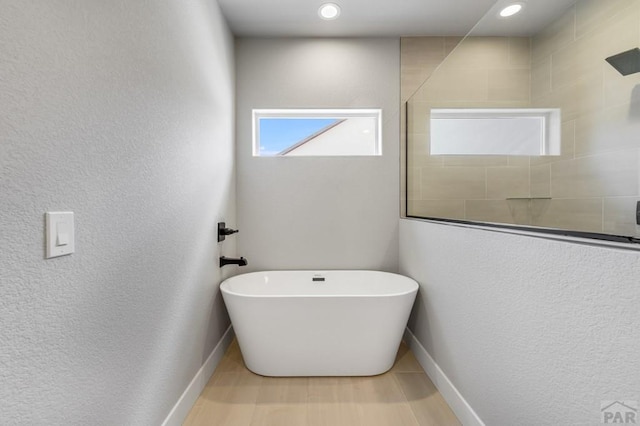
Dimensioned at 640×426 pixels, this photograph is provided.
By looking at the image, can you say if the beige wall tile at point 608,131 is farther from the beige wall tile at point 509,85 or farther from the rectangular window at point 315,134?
the rectangular window at point 315,134

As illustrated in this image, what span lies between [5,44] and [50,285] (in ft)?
1.77

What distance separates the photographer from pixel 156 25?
119 centimetres

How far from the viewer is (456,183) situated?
198 cm

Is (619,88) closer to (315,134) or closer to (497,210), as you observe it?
(497,210)

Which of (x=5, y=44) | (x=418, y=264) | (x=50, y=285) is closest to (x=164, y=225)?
(x=50, y=285)

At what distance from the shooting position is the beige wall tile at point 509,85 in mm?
1881

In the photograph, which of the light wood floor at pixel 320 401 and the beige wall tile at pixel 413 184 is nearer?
the light wood floor at pixel 320 401

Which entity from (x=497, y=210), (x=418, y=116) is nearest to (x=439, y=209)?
(x=497, y=210)

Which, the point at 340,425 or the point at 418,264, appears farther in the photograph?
the point at 418,264

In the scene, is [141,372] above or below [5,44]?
below

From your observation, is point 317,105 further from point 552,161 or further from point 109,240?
point 109,240

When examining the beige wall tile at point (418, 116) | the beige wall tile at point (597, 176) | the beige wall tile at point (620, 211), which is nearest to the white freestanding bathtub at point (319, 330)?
the beige wall tile at point (620, 211)

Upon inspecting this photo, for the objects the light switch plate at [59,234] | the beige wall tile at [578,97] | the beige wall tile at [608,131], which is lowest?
the light switch plate at [59,234]

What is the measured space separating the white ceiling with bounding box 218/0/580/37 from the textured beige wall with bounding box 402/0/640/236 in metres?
0.14
